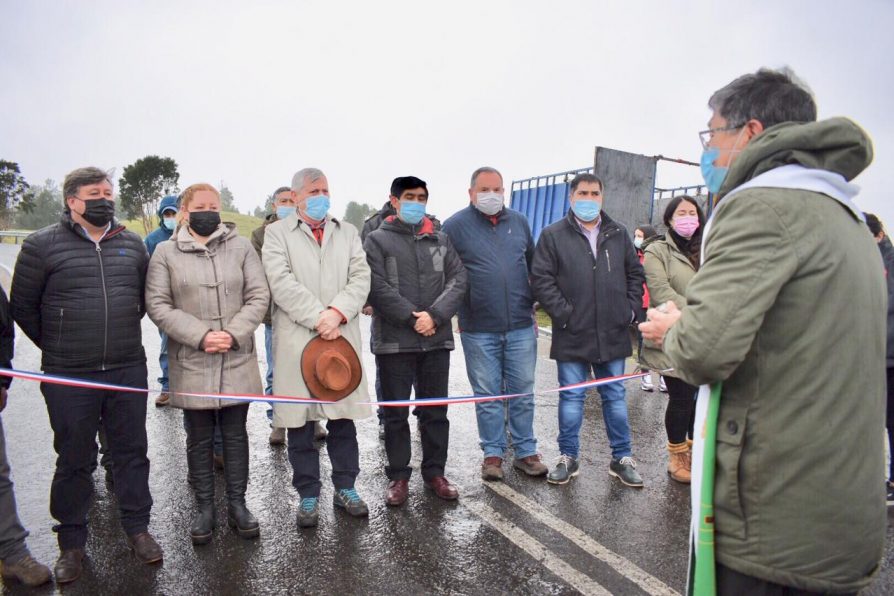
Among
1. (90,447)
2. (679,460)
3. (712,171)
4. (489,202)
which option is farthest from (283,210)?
(712,171)

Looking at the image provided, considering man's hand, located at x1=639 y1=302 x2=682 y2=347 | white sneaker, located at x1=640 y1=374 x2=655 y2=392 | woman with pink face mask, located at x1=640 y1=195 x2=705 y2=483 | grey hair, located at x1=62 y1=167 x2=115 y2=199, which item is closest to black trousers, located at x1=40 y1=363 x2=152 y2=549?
grey hair, located at x1=62 y1=167 x2=115 y2=199

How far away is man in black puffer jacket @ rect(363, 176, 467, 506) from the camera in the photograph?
14.8 feet

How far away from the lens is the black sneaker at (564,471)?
187 inches

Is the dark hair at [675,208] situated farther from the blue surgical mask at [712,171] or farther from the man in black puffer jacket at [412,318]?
the blue surgical mask at [712,171]

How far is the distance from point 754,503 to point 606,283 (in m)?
3.21

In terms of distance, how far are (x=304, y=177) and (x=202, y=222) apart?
769 millimetres

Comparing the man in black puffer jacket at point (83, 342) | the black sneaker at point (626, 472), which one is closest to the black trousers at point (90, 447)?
the man in black puffer jacket at point (83, 342)

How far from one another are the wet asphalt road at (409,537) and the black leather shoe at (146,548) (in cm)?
6

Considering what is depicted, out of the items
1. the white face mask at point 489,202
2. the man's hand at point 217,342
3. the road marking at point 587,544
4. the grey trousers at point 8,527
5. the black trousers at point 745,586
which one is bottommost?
the road marking at point 587,544

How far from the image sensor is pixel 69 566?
3414 mm

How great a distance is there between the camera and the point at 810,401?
1.73 metres

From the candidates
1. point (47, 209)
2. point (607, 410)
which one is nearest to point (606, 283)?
point (607, 410)

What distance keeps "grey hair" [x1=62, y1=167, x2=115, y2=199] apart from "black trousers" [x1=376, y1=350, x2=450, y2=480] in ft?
7.20

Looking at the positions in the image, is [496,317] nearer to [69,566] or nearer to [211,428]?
[211,428]
